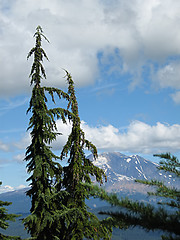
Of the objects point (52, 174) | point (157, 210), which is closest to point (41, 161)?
point (52, 174)

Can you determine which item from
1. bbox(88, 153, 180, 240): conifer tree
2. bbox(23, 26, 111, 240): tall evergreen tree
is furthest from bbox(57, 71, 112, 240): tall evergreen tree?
bbox(88, 153, 180, 240): conifer tree

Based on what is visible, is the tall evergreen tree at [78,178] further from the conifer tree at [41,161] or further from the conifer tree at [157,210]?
the conifer tree at [157,210]

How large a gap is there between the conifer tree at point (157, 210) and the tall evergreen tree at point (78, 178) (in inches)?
495

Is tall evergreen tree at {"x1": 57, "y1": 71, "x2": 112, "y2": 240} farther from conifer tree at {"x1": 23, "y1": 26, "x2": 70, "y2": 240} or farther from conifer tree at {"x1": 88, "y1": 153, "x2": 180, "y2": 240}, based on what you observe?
conifer tree at {"x1": 88, "y1": 153, "x2": 180, "y2": 240}

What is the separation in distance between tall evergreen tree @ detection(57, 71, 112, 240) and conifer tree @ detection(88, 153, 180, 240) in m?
12.6

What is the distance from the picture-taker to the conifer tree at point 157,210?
8.74ft

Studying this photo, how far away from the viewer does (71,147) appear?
57.8 feet

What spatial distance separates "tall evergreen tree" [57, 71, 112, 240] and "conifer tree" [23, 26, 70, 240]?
2.74 ft

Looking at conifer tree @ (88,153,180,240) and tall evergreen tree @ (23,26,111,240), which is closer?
conifer tree @ (88,153,180,240)

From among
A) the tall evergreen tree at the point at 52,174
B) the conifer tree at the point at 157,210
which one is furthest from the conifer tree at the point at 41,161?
the conifer tree at the point at 157,210

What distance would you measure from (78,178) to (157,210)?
1333 cm

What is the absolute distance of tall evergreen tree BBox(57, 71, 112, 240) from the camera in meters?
15.6

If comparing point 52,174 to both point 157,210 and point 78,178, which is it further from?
point 157,210

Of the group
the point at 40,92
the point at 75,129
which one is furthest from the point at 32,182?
the point at 40,92
